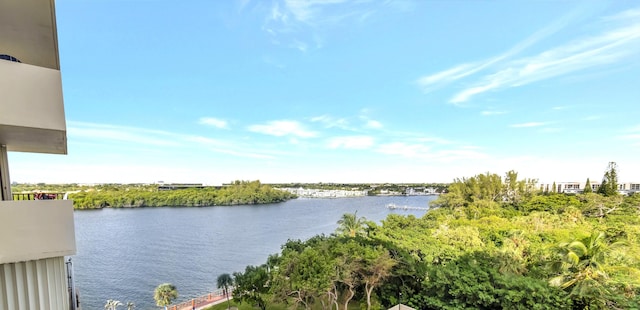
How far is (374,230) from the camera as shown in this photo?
1773 centimetres

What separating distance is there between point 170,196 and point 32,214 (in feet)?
193

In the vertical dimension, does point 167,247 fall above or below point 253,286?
below

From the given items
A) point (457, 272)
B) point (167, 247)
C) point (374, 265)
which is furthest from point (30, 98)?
point (167, 247)

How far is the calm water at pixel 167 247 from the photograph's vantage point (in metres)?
18.6

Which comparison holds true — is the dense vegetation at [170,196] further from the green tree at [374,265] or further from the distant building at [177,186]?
the green tree at [374,265]

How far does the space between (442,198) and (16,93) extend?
40008 millimetres

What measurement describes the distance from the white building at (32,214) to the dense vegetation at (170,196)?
176 ft

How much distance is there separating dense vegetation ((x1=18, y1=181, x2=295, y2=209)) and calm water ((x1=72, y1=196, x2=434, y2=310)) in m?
4.29

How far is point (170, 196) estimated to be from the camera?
182ft

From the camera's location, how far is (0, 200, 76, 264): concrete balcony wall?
108 inches

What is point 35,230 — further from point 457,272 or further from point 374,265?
point 457,272

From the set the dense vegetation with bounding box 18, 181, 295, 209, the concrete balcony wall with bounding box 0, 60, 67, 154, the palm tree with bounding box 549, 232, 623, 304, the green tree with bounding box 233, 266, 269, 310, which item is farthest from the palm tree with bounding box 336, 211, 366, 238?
the dense vegetation with bounding box 18, 181, 295, 209

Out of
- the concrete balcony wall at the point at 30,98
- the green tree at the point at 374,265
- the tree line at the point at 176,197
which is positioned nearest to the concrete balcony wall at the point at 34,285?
the concrete balcony wall at the point at 30,98

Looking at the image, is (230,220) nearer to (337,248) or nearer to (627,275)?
(337,248)
